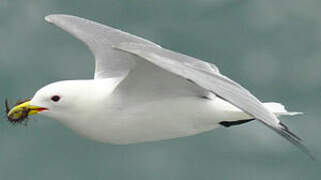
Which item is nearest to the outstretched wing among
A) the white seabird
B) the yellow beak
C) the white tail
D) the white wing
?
the white wing

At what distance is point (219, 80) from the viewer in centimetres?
852

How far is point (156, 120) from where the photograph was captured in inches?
370

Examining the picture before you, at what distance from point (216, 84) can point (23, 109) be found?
→ 2010 millimetres

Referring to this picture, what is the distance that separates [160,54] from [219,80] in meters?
0.69

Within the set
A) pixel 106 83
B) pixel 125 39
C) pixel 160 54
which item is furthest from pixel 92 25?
pixel 160 54

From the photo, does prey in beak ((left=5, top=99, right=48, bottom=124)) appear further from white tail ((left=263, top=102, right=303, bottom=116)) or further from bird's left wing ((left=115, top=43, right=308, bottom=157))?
white tail ((left=263, top=102, right=303, bottom=116))

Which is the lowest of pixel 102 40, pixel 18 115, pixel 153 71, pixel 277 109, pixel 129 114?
pixel 18 115

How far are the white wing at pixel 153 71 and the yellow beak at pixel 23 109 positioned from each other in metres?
0.73

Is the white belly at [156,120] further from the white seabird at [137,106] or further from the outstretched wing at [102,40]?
the outstretched wing at [102,40]

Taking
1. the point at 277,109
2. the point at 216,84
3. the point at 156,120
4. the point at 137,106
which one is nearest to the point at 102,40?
the point at 137,106

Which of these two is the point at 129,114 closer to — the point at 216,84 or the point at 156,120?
the point at 156,120

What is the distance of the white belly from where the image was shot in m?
9.38

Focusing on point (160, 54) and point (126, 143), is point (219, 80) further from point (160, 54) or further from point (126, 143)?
point (126, 143)

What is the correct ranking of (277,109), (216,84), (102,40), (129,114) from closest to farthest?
(216,84) < (129,114) < (277,109) < (102,40)
